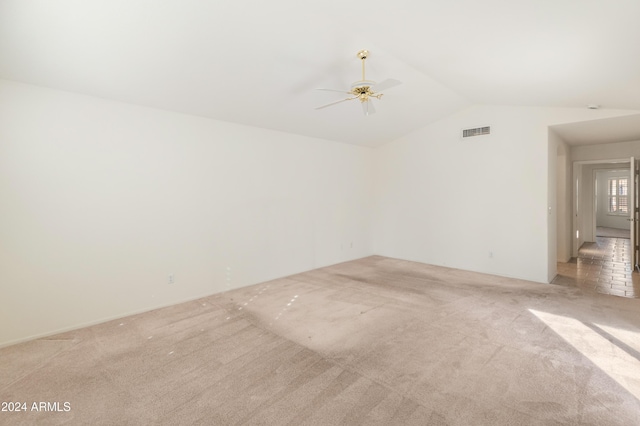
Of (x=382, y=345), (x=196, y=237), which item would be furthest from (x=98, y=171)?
(x=382, y=345)

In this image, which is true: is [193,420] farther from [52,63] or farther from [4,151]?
[52,63]

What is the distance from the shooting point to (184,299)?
14.4ft

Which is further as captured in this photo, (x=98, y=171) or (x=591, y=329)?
(x=98, y=171)

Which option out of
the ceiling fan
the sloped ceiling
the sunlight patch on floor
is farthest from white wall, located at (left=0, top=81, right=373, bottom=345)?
the sunlight patch on floor

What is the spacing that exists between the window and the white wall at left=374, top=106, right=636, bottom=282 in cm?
875

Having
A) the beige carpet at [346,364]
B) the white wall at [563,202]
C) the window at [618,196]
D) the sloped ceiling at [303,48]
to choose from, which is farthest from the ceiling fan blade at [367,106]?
the window at [618,196]

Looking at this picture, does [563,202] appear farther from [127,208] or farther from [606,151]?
[127,208]

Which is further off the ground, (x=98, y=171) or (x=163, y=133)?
(x=163, y=133)

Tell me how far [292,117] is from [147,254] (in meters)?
3.06

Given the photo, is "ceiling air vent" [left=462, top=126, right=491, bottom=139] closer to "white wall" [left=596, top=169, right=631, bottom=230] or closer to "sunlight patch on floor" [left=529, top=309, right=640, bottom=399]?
"sunlight patch on floor" [left=529, top=309, right=640, bottom=399]

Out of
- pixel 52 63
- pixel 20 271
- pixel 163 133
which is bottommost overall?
pixel 20 271

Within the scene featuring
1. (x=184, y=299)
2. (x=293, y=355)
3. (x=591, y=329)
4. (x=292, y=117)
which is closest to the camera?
(x=293, y=355)

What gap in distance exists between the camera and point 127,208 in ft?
12.6

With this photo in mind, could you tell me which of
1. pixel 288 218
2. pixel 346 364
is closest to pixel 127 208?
pixel 288 218
